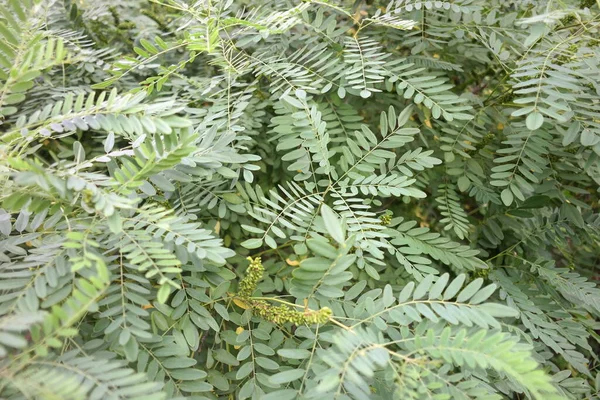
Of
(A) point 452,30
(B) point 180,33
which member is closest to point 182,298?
(B) point 180,33

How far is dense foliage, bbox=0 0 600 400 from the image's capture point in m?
0.59

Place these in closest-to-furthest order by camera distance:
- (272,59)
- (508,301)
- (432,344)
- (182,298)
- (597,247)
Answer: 1. (432,344)
2. (182,298)
3. (508,301)
4. (272,59)
5. (597,247)

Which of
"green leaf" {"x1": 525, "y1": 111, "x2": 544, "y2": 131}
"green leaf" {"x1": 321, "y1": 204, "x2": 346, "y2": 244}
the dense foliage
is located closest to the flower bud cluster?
the dense foliage

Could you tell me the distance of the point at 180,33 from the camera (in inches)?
45.5

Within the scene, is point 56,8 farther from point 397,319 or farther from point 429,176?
point 397,319

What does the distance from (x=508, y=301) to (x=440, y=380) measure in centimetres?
34

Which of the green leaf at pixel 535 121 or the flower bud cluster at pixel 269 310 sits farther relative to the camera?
the green leaf at pixel 535 121

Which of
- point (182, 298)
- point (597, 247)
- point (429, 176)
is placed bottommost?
point (597, 247)

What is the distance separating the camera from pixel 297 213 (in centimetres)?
81

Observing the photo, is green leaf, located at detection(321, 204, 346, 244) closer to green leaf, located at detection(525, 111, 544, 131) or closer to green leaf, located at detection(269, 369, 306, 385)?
green leaf, located at detection(269, 369, 306, 385)

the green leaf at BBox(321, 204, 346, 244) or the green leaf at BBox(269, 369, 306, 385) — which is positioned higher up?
the green leaf at BBox(321, 204, 346, 244)

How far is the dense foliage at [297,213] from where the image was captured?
1.93 ft

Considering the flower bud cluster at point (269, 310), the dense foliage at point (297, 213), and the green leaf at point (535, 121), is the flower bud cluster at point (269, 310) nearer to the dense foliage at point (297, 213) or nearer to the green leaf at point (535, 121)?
the dense foliage at point (297, 213)

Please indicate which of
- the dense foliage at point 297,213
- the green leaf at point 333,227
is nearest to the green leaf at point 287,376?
A: the dense foliage at point 297,213
